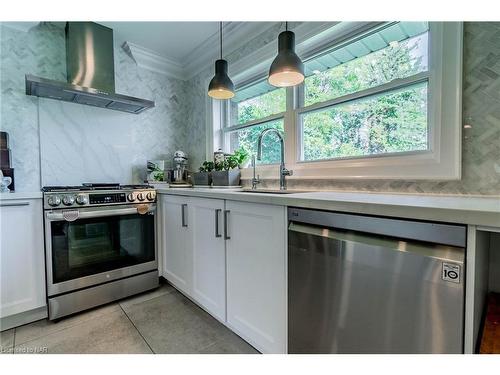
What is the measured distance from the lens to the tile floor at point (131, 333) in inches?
56.9

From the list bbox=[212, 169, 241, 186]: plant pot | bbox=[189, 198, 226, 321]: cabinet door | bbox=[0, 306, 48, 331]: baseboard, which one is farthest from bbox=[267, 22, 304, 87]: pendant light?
bbox=[0, 306, 48, 331]: baseboard

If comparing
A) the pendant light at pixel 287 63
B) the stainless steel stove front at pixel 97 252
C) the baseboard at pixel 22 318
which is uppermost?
the pendant light at pixel 287 63

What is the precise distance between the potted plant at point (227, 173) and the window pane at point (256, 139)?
218mm

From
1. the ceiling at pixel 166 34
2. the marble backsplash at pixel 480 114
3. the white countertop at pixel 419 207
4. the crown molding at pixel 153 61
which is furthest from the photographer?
the crown molding at pixel 153 61

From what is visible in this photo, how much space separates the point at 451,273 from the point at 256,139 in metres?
1.91

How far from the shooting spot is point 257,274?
134cm

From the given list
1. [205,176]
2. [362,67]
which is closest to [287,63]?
[362,67]

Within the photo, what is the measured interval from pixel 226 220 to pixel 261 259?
13.7 inches

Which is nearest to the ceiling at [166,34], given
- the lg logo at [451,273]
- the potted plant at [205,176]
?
the potted plant at [205,176]

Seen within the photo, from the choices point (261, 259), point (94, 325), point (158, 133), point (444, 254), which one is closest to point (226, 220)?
point (261, 259)

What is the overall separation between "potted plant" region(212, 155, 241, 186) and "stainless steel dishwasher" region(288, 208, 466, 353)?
1252 millimetres

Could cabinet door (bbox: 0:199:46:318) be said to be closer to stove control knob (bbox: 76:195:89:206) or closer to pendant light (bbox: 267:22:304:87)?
stove control knob (bbox: 76:195:89:206)

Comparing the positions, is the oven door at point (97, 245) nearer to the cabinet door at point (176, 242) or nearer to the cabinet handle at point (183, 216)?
the cabinet door at point (176, 242)
